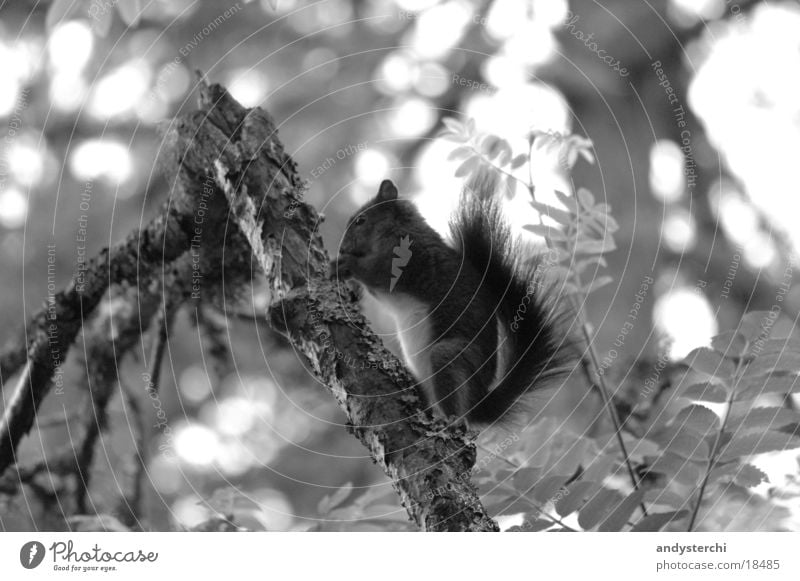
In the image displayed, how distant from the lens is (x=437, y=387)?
1.59 metres

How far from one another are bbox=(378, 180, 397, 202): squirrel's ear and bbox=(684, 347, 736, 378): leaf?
3.39ft

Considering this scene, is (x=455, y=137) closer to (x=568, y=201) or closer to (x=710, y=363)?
(x=568, y=201)

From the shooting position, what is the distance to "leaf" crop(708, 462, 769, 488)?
109cm

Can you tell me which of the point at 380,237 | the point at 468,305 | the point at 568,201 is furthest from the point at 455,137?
the point at 380,237

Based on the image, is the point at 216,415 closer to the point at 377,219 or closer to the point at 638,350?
the point at 377,219

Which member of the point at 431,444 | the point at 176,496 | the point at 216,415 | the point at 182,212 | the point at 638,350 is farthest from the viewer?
the point at 216,415

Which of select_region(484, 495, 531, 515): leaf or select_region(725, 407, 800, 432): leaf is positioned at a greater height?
select_region(725, 407, 800, 432): leaf

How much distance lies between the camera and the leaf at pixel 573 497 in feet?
3.52

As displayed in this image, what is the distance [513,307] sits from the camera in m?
1.71

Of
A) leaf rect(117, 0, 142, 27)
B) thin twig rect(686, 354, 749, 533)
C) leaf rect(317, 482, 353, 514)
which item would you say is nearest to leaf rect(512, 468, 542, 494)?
thin twig rect(686, 354, 749, 533)

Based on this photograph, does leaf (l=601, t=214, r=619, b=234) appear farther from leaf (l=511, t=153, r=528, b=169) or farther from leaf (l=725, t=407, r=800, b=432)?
leaf (l=725, t=407, r=800, b=432)
